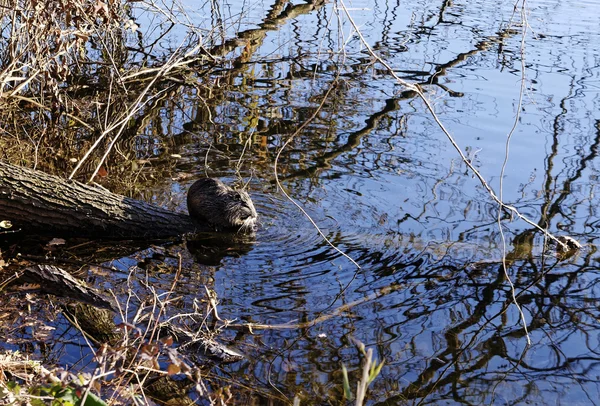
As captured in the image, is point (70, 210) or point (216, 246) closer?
point (70, 210)

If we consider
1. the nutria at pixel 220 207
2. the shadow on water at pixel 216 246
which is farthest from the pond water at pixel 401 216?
the nutria at pixel 220 207

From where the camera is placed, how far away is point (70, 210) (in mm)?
5902

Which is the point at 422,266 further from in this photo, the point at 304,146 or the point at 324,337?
the point at 304,146

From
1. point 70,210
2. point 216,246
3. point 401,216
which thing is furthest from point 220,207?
point 401,216

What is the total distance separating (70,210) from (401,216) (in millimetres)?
2876

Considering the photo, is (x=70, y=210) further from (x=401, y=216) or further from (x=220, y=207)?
(x=401, y=216)

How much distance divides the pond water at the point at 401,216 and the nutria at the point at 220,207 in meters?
0.25

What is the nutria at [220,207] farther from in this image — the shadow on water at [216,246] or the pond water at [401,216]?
the pond water at [401,216]

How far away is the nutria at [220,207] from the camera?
6250 millimetres

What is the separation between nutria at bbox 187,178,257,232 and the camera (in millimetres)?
6250

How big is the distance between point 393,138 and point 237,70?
329 centimetres

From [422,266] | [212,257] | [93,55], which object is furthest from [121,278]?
[93,55]

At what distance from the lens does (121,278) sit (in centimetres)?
540

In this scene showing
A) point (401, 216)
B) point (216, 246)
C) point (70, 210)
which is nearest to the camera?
point (70, 210)
